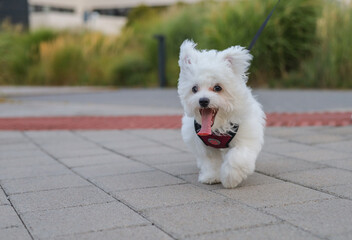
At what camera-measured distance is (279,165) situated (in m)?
4.86

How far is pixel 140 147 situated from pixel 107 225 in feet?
10.1

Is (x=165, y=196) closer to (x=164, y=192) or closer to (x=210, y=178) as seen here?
(x=164, y=192)

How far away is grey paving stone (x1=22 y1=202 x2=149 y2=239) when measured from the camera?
306cm

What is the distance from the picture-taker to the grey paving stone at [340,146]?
5.54 meters

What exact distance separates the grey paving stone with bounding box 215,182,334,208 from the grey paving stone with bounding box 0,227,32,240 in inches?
56.7

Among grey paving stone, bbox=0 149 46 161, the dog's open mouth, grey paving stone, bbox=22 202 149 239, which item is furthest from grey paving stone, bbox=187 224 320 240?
grey paving stone, bbox=0 149 46 161

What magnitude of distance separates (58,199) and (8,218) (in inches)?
20.4

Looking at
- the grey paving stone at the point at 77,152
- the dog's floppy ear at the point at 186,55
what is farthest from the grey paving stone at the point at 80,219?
the grey paving stone at the point at 77,152

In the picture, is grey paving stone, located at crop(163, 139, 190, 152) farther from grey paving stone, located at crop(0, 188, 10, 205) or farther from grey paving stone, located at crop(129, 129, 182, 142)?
A: grey paving stone, located at crop(0, 188, 10, 205)

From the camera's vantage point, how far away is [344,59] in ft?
44.7

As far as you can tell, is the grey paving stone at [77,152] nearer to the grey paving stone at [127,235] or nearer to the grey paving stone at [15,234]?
the grey paving stone at [15,234]

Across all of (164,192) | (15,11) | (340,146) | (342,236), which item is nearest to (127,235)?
(164,192)

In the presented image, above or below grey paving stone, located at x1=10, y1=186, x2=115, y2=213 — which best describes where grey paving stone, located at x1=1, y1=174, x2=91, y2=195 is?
below

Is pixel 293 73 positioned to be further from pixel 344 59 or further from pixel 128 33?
pixel 128 33
